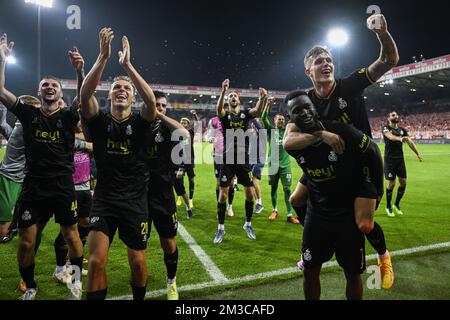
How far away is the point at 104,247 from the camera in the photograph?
9.23 feet

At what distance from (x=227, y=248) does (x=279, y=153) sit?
3.06m

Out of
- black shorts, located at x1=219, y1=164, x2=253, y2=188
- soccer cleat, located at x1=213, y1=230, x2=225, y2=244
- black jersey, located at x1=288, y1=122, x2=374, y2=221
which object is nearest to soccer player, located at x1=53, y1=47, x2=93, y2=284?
soccer cleat, located at x1=213, y1=230, x2=225, y2=244

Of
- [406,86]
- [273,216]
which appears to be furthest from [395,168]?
[406,86]

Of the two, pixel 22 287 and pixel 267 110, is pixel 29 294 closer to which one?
pixel 22 287

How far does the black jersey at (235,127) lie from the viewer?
627 centimetres

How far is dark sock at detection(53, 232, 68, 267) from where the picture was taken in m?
4.21

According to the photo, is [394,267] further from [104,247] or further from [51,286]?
[51,286]

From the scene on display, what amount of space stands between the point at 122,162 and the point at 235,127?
344 cm

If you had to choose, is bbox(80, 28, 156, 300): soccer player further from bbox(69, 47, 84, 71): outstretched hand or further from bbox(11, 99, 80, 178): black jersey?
bbox(11, 99, 80, 178): black jersey

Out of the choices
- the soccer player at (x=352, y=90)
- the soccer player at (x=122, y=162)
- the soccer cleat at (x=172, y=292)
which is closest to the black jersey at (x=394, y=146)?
the soccer player at (x=352, y=90)

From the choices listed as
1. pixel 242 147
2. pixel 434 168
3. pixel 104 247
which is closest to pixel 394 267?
pixel 242 147

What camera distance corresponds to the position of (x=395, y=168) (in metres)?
7.95

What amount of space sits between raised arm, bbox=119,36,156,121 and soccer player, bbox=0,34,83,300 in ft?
4.12

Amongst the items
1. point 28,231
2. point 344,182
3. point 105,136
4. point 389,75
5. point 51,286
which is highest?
point 389,75
